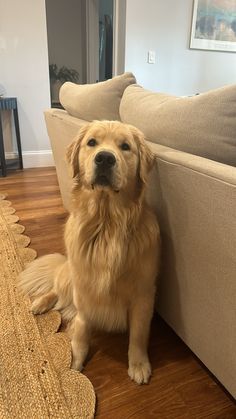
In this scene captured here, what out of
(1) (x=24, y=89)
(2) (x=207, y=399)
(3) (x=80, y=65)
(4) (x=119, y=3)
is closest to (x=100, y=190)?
(2) (x=207, y=399)

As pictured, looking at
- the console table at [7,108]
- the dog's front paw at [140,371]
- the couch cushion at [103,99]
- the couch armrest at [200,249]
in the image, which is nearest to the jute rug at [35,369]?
the dog's front paw at [140,371]

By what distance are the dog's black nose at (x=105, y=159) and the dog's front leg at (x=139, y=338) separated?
47 centimetres

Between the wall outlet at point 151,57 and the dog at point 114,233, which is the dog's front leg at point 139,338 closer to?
the dog at point 114,233

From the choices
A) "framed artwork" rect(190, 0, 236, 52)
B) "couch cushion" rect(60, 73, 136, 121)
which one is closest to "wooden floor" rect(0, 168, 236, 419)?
"couch cushion" rect(60, 73, 136, 121)

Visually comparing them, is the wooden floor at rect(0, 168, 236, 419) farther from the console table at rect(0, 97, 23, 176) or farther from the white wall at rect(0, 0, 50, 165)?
the white wall at rect(0, 0, 50, 165)

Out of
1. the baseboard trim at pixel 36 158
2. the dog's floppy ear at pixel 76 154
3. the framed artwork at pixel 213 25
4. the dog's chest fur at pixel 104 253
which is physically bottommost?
the baseboard trim at pixel 36 158

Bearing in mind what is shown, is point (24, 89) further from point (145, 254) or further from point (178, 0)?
point (145, 254)

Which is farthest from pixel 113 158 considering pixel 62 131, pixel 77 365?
pixel 62 131

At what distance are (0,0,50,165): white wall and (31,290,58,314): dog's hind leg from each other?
2593 mm

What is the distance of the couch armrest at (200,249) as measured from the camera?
2.56ft

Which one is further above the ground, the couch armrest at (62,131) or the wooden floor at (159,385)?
the couch armrest at (62,131)

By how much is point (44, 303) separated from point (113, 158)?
0.78 metres

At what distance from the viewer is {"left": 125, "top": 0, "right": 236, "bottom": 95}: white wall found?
343 centimetres

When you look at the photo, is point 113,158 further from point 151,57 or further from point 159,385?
point 151,57
